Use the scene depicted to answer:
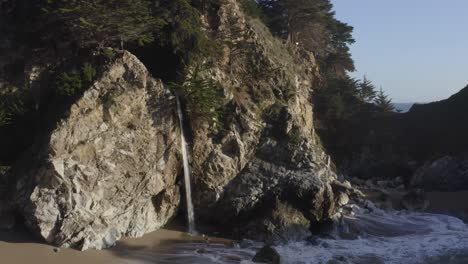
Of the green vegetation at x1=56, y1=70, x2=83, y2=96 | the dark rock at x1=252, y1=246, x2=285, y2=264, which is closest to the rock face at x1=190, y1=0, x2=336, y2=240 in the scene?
the dark rock at x1=252, y1=246, x2=285, y2=264

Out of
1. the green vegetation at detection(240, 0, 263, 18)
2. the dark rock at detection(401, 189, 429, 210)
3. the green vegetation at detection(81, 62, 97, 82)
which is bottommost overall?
the dark rock at detection(401, 189, 429, 210)

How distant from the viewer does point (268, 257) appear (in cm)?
1466

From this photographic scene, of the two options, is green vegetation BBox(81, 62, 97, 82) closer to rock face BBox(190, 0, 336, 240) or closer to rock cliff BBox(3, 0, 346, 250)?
rock cliff BBox(3, 0, 346, 250)

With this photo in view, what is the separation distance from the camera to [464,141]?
110 feet

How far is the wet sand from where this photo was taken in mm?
13617

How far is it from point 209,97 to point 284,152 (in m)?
3.64

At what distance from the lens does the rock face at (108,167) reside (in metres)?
14.7

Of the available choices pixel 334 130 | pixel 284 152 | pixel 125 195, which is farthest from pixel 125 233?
pixel 334 130

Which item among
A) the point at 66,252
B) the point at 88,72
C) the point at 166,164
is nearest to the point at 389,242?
the point at 166,164

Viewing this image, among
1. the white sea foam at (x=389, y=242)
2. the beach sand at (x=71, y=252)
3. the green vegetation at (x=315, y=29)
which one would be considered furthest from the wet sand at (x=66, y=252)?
the green vegetation at (x=315, y=29)

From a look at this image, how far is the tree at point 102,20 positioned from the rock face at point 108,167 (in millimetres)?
966

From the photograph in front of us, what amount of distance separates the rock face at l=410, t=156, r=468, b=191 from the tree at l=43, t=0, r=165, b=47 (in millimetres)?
20357

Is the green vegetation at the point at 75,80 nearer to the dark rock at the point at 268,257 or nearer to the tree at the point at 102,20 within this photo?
the tree at the point at 102,20

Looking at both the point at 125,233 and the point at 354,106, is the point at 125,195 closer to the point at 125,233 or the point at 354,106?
the point at 125,233
